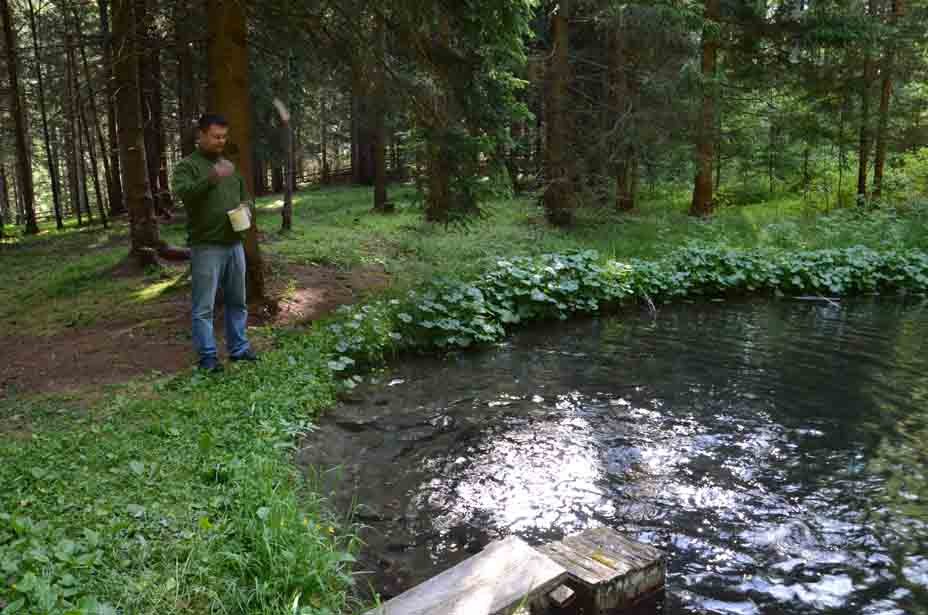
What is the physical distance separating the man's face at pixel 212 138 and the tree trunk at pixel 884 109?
1761 centimetres

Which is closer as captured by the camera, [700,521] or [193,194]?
[700,521]

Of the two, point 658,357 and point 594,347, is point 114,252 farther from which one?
point 658,357

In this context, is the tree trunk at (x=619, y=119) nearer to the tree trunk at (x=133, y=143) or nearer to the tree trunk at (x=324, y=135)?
the tree trunk at (x=133, y=143)

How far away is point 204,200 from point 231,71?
2.38m

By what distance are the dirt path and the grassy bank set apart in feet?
1.28

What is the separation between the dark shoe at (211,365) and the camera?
6547 millimetres

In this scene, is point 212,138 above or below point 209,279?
above

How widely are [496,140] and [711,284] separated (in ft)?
18.3

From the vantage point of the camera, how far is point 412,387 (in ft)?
24.5

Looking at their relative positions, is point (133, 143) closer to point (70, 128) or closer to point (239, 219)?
point (239, 219)

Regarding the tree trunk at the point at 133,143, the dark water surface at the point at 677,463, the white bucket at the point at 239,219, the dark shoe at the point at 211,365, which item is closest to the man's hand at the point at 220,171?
the white bucket at the point at 239,219

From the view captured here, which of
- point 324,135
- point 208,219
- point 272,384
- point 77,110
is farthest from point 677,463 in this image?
point 324,135

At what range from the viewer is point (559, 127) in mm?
16406

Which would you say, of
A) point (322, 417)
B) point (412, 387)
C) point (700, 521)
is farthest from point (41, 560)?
point (412, 387)
